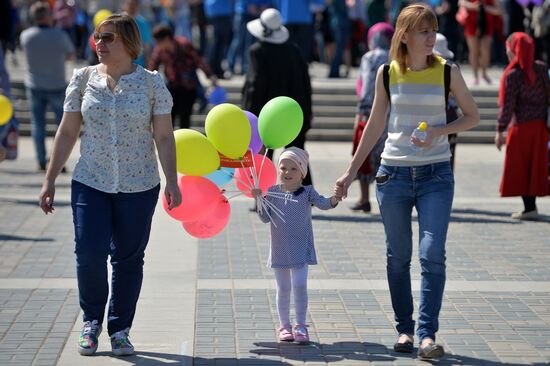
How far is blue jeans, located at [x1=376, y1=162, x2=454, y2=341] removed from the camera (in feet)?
20.7

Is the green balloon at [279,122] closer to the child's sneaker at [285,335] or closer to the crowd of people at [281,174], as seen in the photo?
the crowd of people at [281,174]

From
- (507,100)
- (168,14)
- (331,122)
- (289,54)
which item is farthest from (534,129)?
(168,14)

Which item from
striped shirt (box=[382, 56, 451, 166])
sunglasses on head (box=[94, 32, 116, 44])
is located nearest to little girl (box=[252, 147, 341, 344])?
striped shirt (box=[382, 56, 451, 166])

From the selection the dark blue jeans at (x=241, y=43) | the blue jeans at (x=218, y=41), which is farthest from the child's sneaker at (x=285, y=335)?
the blue jeans at (x=218, y=41)

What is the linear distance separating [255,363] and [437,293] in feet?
3.37

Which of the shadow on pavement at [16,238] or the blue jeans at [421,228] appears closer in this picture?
the blue jeans at [421,228]

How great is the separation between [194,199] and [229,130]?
1.51 ft

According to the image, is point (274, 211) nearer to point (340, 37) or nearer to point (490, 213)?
point (490, 213)

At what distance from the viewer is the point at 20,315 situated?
739 cm

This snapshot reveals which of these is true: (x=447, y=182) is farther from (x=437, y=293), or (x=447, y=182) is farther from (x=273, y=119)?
(x=273, y=119)

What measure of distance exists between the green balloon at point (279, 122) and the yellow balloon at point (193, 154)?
0.49 m

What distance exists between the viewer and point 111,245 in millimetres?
6516

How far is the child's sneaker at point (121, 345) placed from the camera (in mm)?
6391

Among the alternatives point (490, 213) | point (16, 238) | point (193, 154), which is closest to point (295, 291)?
point (193, 154)
